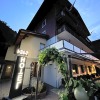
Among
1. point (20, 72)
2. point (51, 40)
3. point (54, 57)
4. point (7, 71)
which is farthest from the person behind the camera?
point (7, 71)

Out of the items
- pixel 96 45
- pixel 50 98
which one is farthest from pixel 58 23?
pixel 96 45

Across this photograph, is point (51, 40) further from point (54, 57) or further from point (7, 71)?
point (7, 71)

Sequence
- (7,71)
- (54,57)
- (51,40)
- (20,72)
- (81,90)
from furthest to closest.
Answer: (7,71)
(51,40)
(20,72)
(54,57)
(81,90)

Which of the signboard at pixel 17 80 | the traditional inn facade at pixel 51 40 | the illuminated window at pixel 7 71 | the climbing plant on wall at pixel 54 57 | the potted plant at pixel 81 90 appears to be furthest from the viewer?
the illuminated window at pixel 7 71

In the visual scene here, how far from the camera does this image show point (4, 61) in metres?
14.8

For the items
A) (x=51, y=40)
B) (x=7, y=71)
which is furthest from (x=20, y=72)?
(x=7, y=71)

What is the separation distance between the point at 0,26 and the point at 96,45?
28.8 meters

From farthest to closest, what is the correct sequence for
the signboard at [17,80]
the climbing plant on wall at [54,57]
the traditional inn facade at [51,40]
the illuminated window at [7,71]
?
the illuminated window at [7,71], the traditional inn facade at [51,40], the signboard at [17,80], the climbing plant on wall at [54,57]

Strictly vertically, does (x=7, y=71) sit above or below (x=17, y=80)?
above

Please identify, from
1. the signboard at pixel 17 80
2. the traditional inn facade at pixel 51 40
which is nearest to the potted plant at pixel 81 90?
the signboard at pixel 17 80

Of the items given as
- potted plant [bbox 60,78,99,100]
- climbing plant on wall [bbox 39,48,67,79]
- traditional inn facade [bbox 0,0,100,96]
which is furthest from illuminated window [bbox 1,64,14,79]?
potted plant [bbox 60,78,99,100]

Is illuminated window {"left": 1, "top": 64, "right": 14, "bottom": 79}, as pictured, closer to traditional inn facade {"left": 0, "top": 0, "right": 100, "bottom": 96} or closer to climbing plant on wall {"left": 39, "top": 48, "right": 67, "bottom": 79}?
traditional inn facade {"left": 0, "top": 0, "right": 100, "bottom": 96}

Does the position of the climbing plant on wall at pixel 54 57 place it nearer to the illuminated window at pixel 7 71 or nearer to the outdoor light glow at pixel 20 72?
the outdoor light glow at pixel 20 72

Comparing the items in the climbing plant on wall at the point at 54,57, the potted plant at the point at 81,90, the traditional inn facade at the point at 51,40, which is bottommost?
the potted plant at the point at 81,90
